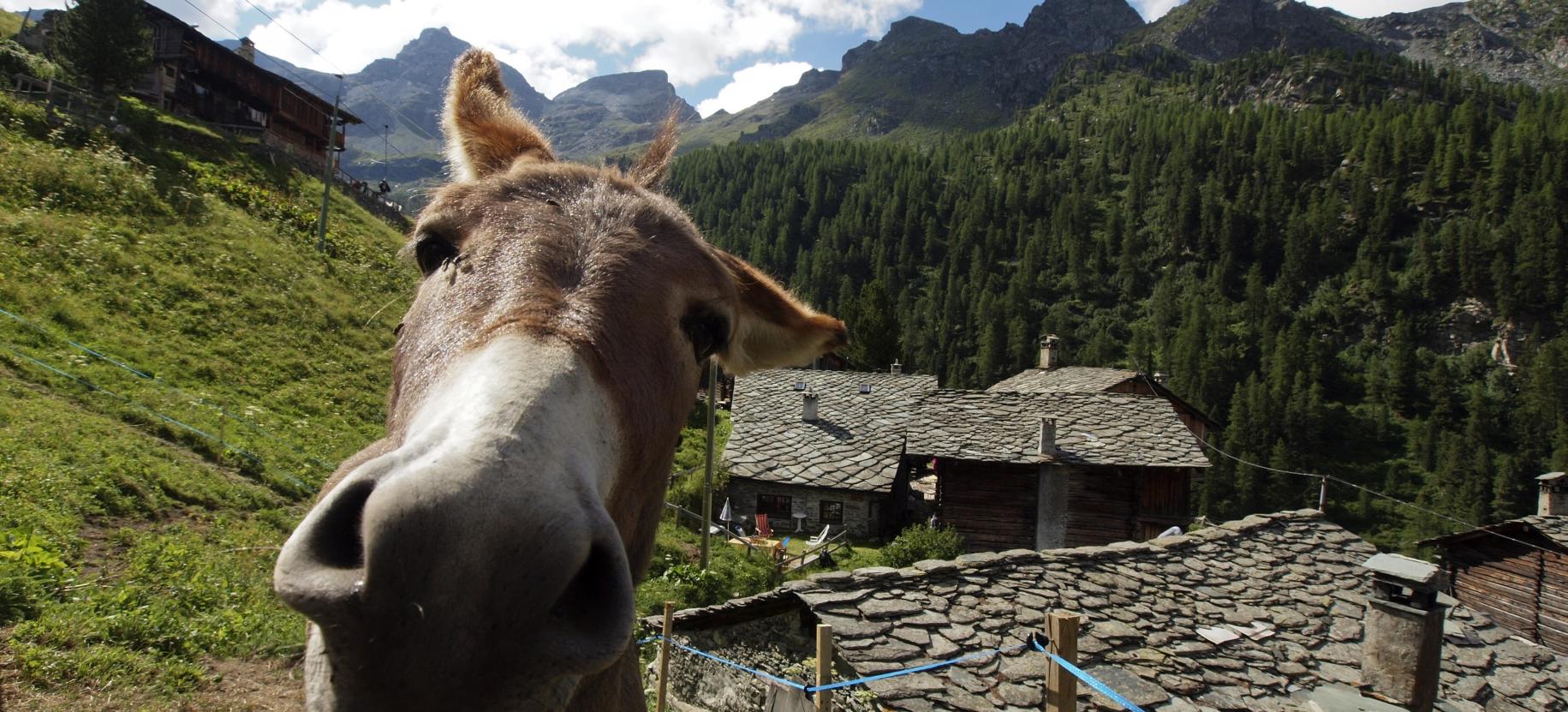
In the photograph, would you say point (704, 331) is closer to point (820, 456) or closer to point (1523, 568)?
point (820, 456)

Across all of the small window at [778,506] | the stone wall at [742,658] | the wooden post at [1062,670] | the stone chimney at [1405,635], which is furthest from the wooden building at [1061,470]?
the wooden post at [1062,670]

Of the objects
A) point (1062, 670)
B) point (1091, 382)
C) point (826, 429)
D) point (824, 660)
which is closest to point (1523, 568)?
point (1091, 382)

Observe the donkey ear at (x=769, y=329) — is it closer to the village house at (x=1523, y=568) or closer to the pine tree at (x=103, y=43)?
the village house at (x=1523, y=568)

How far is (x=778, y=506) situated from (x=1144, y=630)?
910 inches

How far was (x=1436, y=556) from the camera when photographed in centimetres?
2889

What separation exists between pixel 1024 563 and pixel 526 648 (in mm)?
10005

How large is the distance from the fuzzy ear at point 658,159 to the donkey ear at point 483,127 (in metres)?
0.41

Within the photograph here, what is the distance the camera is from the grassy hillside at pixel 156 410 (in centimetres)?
648

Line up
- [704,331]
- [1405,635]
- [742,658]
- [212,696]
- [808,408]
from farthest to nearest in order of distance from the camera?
[808,408] → [742,658] → [1405,635] → [212,696] → [704,331]

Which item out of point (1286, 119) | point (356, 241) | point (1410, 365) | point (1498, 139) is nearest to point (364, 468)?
point (356, 241)

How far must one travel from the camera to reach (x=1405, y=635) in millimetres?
8203

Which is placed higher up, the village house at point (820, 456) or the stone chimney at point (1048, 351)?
the stone chimney at point (1048, 351)

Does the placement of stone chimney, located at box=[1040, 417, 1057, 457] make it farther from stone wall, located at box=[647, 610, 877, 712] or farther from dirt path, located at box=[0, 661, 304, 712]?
dirt path, located at box=[0, 661, 304, 712]

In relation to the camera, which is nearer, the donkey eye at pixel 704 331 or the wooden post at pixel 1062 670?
the donkey eye at pixel 704 331
